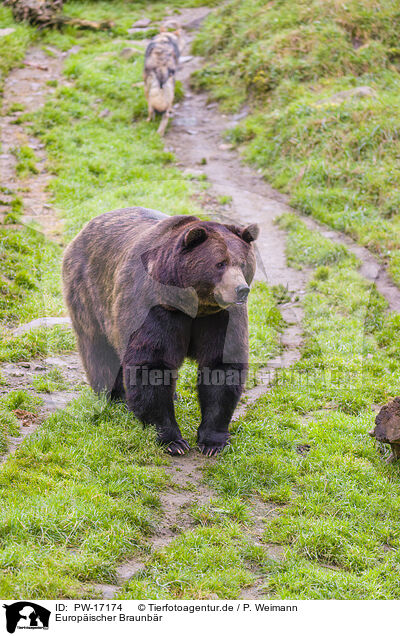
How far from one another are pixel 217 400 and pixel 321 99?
10.0 metres

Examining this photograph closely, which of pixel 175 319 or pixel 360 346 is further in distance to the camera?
pixel 360 346

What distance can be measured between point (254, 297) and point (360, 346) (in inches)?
70.0

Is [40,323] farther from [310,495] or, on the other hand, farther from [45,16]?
[45,16]

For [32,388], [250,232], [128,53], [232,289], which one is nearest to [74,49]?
[128,53]

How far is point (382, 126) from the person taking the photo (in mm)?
12938

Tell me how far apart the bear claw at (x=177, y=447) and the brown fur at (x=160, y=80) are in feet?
33.6

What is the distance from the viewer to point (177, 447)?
6.06 meters

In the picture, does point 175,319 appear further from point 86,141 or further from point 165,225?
point 86,141

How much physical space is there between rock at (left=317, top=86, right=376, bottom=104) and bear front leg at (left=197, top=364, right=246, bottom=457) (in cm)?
957

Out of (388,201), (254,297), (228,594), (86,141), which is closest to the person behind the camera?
(228,594)

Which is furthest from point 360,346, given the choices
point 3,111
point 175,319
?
point 3,111

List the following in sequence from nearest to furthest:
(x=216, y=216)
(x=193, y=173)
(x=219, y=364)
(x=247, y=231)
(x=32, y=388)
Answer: (x=247, y=231) < (x=219, y=364) < (x=32, y=388) < (x=216, y=216) < (x=193, y=173)

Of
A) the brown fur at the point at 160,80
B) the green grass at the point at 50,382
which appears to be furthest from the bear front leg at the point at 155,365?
the brown fur at the point at 160,80

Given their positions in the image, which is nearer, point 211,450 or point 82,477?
point 82,477
